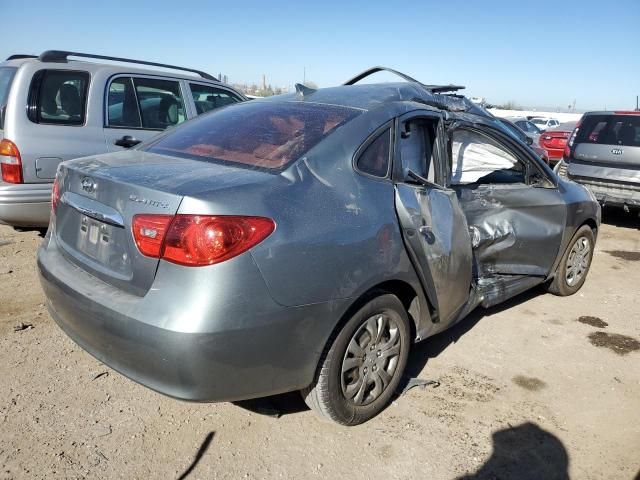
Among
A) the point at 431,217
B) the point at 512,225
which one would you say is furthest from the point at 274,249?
the point at 512,225

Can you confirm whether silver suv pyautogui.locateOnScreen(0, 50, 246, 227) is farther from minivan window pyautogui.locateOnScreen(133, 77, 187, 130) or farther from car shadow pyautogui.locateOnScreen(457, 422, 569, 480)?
car shadow pyautogui.locateOnScreen(457, 422, 569, 480)

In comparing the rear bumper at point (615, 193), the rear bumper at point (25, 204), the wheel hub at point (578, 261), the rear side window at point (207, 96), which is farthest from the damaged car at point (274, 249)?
the rear bumper at point (615, 193)

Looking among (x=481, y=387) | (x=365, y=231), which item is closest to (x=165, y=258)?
(x=365, y=231)

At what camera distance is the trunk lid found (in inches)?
87.3

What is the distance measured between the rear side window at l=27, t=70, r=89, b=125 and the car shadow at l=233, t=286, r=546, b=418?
3.40 meters

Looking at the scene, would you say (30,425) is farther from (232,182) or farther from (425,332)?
(425,332)

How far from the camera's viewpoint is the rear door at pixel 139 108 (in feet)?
17.4

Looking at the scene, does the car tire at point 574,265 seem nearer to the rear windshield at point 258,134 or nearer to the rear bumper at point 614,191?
the rear bumper at point 614,191

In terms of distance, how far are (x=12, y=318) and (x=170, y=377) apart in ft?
7.47

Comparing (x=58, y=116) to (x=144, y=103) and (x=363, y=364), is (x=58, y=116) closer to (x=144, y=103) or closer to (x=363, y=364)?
(x=144, y=103)

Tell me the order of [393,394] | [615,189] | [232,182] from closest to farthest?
[232,182], [393,394], [615,189]

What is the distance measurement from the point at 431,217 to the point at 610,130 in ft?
19.6

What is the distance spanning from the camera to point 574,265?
4949 millimetres

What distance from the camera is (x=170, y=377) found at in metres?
2.17
